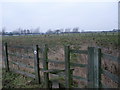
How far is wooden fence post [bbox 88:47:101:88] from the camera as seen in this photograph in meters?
3.73

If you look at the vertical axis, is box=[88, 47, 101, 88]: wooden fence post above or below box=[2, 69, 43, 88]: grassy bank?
above

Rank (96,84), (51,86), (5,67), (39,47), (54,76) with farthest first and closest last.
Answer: (5,67) → (39,47) → (54,76) → (51,86) → (96,84)

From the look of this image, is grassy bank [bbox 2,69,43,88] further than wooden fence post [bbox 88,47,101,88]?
Yes

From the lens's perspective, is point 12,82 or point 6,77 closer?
point 12,82

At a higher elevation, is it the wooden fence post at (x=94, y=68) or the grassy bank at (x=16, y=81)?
the wooden fence post at (x=94, y=68)

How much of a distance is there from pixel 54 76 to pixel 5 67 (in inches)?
143

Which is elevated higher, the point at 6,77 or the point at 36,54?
the point at 36,54

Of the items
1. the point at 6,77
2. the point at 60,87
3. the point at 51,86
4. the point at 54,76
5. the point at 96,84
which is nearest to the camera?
the point at 96,84

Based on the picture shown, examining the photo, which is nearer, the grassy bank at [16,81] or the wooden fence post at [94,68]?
the wooden fence post at [94,68]

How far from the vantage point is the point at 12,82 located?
678 centimetres

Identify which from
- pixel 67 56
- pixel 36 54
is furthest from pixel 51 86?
pixel 36 54

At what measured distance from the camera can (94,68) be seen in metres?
3.88

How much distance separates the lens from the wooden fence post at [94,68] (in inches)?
147

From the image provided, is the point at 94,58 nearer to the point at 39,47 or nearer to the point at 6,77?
the point at 39,47
